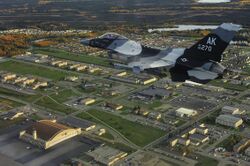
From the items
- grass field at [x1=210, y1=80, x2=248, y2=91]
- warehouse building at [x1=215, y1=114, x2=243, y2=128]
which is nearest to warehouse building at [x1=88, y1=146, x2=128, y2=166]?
warehouse building at [x1=215, y1=114, x2=243, y2=128]

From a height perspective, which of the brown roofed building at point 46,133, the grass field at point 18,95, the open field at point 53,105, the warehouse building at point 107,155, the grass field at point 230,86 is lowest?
the grass field at point 230,86

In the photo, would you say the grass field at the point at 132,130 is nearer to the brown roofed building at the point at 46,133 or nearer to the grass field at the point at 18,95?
the brown roofed building at the point at 46,133

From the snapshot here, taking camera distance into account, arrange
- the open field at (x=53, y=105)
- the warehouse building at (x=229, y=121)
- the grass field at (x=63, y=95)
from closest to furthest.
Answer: the warehouse building at (x=229, y=121) < the open field at (x=53, y=105) < the grass field at (x=63, y=95)

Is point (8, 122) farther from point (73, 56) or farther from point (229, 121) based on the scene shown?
point (73, 56)

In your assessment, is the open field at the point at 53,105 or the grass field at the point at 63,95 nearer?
the open field at the point at 53,105

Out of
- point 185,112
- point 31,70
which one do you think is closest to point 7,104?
point 31,70

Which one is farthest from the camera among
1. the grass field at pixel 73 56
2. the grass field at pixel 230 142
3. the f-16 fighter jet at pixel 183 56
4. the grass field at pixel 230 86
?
the grass field at pixel 73 56

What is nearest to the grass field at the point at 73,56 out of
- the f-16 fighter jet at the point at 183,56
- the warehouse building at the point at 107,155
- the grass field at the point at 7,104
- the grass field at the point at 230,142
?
the grass field at the point at 7,104
